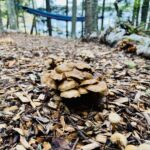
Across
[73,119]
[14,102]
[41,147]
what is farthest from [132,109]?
[14,102]

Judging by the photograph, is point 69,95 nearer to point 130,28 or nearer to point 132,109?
point 132,109

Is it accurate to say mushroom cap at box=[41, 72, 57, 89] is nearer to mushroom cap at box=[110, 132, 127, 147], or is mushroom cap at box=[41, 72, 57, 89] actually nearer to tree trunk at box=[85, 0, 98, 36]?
mushroom cap at box=[110, 132, 127, 147]

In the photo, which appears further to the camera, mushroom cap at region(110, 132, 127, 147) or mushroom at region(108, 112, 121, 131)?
mushroom at region(108, 112, 121, 131)

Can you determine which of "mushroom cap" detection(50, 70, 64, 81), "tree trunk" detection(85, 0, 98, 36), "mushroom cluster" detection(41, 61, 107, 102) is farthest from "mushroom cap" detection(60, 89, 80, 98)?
"tree trunk" detection(85, 0, 98, 36)

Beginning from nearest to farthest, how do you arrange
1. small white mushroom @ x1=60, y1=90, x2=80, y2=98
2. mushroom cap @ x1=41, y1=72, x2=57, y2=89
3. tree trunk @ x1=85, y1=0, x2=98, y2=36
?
1. small white mushroom @ x1=60, y1=90, x2=80, y2=98
2. mushroom cap @ x1=41, y1=72, x2=57, y2=89
3. tree trunk @ x1=85, y1=0, x2=98, y2=36

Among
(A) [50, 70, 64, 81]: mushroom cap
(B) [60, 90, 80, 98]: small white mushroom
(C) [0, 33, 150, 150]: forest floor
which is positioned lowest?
(C) [0, 33, 150, 150]: forest floor

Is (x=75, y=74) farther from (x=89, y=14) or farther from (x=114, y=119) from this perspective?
(x=89, y=14)

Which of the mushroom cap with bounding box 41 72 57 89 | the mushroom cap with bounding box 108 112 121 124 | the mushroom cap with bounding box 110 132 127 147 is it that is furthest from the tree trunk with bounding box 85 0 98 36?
the mushroom cap with bounding box 110 132 127 147

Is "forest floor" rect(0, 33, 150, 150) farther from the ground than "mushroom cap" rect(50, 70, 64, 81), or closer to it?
closer to it

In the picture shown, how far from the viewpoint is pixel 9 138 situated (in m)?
1.39

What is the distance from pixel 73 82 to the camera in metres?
1.48

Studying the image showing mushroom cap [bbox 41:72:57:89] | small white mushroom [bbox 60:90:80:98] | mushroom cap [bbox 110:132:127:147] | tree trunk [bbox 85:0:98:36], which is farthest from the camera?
tree trunk [bbox 85:0:98:36]

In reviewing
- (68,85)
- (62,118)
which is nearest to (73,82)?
(68,85)

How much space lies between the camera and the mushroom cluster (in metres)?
1.46
